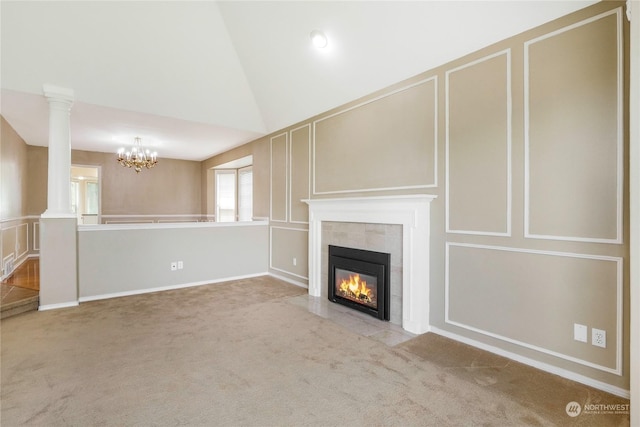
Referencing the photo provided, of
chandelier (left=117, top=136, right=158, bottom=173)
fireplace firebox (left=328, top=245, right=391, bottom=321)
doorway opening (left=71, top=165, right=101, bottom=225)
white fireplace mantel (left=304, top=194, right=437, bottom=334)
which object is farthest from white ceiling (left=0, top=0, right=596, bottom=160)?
doorway opening (left=71, top=165, right=101, bottom=225)

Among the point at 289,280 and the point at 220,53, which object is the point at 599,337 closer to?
the point at 289,280

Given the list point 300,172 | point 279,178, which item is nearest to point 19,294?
point 279,178

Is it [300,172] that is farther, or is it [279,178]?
[279,178]

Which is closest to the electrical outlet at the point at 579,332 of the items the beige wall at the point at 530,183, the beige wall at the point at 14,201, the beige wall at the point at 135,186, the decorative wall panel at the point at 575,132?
the beige wall at the point at 530,183

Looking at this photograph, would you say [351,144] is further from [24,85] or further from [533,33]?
[24,85]

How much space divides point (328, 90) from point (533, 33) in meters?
2.31

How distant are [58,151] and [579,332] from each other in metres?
5.52

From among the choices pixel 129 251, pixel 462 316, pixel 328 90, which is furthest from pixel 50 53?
pixel 462 316

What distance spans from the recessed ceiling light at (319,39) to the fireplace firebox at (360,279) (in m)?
2.42

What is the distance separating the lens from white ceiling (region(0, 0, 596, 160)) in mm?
2846

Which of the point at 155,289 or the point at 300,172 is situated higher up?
the point at 300,172

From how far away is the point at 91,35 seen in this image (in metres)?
3.56

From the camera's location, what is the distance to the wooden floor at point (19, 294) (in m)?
3.57

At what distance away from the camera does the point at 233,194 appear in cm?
824
